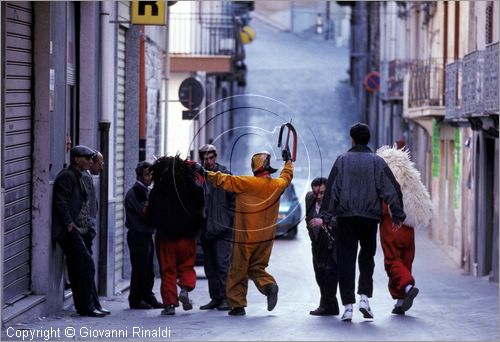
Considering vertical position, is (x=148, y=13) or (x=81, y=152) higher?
(x=148, y=13)

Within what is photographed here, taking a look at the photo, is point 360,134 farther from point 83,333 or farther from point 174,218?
point 83,333

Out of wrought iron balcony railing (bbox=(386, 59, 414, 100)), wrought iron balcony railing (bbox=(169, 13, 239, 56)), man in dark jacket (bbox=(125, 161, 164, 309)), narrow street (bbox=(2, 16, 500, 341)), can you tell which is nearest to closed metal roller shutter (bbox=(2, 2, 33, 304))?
narrow street (bbox=(2, 16, 500, 341))

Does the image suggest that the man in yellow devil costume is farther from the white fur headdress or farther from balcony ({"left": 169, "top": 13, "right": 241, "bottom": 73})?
balcony ({"left": 169, "top": 13, "right": 241, "bottom": 73})

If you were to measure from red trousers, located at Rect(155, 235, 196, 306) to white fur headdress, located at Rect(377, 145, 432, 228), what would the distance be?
87.6 inches

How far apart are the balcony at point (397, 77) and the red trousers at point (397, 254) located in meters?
28.1

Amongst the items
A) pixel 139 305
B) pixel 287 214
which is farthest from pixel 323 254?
pixel 287 214

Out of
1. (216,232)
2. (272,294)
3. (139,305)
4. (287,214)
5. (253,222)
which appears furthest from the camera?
(287,214)

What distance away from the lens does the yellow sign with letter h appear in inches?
704

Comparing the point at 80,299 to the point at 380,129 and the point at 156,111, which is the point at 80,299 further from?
the point at 380,129

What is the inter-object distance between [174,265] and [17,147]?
2199 millimetres

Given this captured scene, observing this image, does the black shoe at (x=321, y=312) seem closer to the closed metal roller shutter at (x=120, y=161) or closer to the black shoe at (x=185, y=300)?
the black shoe at (x=185, y=300)

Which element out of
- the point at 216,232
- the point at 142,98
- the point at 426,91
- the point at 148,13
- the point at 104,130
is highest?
the point at 148,13

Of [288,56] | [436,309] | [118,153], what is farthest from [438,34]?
[288,56]

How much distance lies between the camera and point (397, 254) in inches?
542
